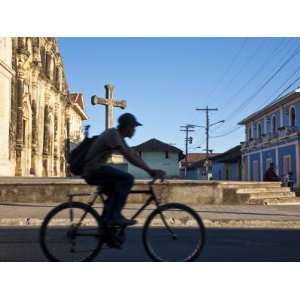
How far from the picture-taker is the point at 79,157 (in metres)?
4.71

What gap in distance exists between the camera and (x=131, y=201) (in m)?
12.5

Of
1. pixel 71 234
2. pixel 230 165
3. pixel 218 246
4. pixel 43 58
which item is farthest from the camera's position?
pixel 230 165

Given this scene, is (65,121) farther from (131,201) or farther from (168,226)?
(168,226)

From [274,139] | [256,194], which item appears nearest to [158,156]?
[256,194]

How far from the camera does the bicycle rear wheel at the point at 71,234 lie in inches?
188

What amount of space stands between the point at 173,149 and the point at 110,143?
25.0 meters

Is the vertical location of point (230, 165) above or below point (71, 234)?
above

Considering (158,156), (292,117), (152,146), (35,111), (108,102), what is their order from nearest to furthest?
(108,102) → (152,146) → (158,156) → (35,111) → (292,117)

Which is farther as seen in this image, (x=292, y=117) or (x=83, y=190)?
(x=292, y=117)

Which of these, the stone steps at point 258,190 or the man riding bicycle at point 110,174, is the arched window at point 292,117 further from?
the man riding bicycle at point 110,174

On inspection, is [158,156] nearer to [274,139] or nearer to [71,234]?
[274,139]

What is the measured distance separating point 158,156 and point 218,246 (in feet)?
69.5

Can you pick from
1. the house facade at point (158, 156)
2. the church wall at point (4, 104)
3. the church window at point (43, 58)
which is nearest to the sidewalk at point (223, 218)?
the church wall at point (4, 104)

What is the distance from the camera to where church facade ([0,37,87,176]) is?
80.7ft
